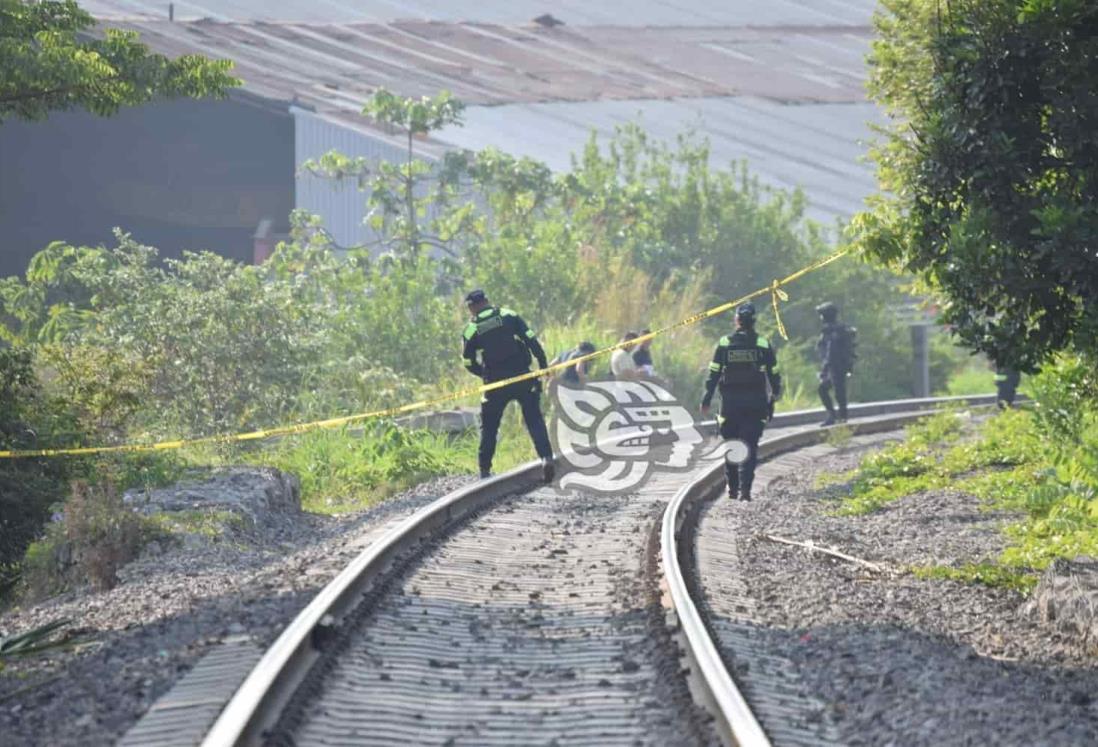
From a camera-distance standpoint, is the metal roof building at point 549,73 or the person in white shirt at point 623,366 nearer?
the person in white shirt at point 623,366

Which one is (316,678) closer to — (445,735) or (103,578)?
(445,735)

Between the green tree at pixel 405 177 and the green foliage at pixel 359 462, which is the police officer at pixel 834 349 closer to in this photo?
the green foliage at pixel 359 462

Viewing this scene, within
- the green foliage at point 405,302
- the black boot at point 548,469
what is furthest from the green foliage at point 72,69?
the black boot at point 548,469

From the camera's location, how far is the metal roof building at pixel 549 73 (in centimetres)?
4162

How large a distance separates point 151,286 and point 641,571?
13.1 meters

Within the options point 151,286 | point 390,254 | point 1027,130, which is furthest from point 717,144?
point 1027,130

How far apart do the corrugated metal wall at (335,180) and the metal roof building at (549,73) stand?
0.04 m

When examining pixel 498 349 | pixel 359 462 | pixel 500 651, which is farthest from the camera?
pixel 359 462

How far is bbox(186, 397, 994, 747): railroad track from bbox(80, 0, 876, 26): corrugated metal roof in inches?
1573

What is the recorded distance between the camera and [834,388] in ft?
84.5

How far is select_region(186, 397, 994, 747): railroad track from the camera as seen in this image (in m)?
6.52
